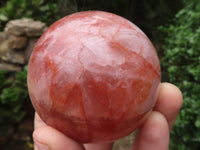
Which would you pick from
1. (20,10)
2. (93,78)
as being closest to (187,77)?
(93,78)

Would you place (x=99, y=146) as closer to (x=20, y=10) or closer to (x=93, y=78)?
(x=93, y=78)

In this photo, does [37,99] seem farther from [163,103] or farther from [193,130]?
[193,130]

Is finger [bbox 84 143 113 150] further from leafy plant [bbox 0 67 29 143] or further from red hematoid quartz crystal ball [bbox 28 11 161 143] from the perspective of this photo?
leafy plant [bbox 0 67 29 143]

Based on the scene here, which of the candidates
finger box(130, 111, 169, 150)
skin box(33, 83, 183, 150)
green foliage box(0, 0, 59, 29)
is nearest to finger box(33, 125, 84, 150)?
A: skin box(33, 83, 183, 150)

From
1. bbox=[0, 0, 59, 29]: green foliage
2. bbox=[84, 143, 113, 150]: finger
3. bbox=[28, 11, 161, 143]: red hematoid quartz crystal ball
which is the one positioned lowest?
bbox=[0, 0, 59, 29]: green foliage

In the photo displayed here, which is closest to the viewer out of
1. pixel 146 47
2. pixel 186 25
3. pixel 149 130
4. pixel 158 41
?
pixel 146 47

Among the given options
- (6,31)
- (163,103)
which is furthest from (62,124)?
(6,31)

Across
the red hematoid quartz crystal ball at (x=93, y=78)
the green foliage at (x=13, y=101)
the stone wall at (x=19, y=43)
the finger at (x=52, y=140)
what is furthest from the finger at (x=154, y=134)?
the stone wall at (x=19, y=43)
